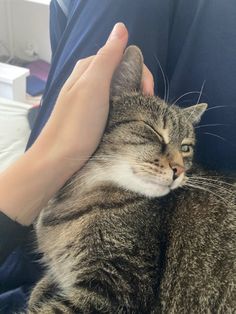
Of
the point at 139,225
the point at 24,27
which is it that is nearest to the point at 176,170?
the point at 139,225

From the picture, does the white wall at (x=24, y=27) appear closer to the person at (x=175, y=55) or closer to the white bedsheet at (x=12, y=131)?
the white bedsheet at (x=12, y=131)

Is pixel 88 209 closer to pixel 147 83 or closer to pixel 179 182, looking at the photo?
pixel 179 182

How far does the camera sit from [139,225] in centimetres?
85

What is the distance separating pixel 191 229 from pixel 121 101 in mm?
323

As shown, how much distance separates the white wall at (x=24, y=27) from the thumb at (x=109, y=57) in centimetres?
157

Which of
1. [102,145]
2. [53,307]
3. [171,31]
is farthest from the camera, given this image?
[171,31]

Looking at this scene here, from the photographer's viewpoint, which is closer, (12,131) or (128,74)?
(128,74)

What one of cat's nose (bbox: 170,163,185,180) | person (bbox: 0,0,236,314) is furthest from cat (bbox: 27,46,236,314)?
person (bbox: 0,0,236,314)

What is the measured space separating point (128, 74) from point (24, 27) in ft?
5.81

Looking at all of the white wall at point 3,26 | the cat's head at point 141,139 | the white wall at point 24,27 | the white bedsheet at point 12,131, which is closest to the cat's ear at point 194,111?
the cat's head at point 141,139

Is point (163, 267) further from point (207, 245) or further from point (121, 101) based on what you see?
point (121, 101)

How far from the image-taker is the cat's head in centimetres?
84

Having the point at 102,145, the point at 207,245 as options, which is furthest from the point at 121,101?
the point at 207,245

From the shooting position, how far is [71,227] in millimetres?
871
